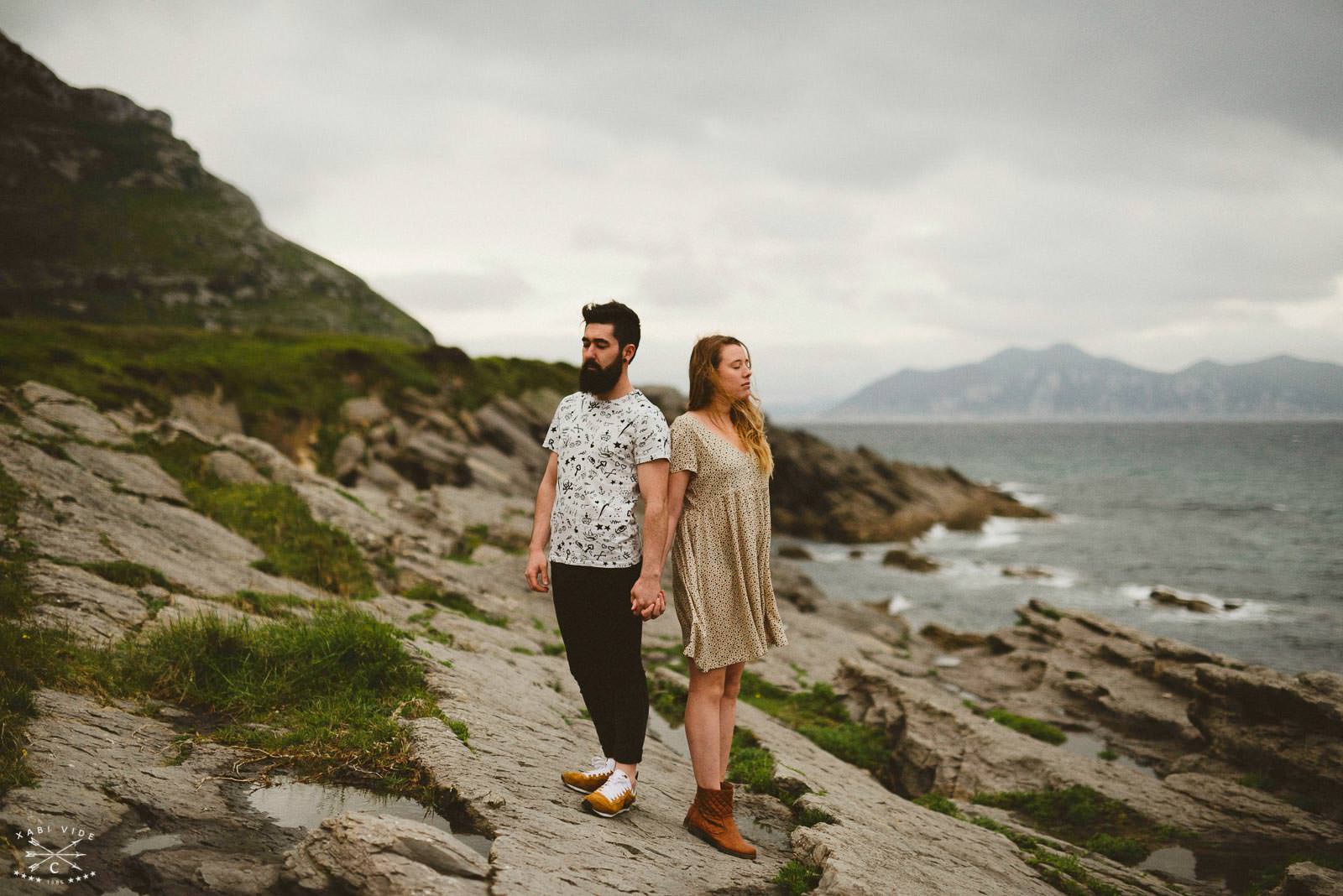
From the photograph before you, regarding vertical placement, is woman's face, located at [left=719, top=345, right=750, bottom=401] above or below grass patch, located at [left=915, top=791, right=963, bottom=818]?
above

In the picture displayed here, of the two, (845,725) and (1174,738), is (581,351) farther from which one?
(1174,738)

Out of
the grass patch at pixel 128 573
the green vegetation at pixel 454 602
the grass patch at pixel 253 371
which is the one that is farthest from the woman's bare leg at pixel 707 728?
the grass patch at pixel 253 371

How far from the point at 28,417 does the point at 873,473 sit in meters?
52.4

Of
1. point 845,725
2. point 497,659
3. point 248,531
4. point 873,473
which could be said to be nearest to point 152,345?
point 248,531

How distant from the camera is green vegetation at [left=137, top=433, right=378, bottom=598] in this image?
38.0 feet

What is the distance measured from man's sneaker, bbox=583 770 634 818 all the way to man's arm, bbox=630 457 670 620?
1.27 m

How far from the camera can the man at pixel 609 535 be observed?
529 centimetres

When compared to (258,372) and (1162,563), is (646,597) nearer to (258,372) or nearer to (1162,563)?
(258,372)

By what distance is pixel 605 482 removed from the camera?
5.34 m

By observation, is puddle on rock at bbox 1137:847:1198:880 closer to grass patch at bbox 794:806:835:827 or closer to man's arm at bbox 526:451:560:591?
grass patch at bbox 794:806:835:827

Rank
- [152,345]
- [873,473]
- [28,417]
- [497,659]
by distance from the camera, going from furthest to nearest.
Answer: [873,473] → [152,345] → [28,417] → [497,659]

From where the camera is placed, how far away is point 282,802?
496cm

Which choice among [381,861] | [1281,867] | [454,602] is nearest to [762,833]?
[381,861]

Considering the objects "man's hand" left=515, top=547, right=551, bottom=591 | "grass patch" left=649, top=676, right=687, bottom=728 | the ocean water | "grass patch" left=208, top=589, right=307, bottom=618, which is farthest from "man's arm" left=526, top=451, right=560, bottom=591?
the ocean water
